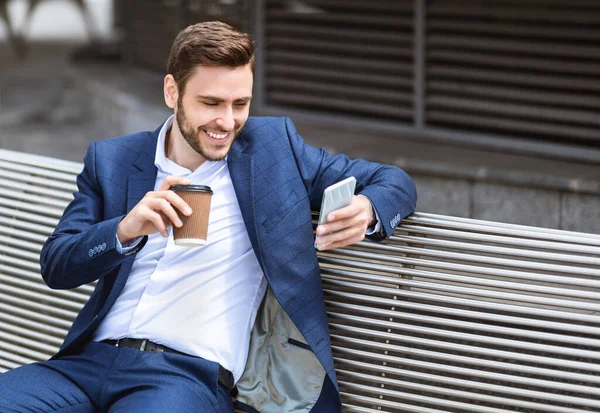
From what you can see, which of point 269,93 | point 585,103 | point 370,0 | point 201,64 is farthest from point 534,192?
point 201,64

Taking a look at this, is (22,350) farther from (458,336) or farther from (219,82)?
(458,336)

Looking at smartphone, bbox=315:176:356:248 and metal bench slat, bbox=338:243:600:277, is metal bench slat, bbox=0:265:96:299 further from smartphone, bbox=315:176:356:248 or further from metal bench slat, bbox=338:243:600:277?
smartphone, bbox=315:176:356:248

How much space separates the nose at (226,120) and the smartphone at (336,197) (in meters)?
0.42

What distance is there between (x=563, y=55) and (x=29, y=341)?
4.31m

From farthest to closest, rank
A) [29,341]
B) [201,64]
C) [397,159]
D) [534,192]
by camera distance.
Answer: [397,159] < [534,192] < [29,341] < [201,64]

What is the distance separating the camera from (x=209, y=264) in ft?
9.87

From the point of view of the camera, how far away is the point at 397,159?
6.67 metres

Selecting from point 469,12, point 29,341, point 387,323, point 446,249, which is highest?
point 469,12

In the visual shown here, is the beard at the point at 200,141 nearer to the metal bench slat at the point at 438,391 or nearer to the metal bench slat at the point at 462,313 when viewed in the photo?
the metal bench slat at the point at 462,313

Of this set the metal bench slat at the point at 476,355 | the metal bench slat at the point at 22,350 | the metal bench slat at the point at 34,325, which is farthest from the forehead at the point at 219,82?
the metal bench slat at the point at 22,350

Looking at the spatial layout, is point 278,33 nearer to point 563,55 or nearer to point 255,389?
point 563,55

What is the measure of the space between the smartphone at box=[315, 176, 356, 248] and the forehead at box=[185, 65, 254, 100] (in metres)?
0.47

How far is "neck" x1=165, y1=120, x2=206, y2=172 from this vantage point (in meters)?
3.13

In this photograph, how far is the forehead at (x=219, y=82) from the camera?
290 cm
